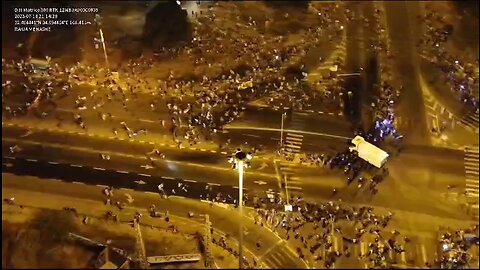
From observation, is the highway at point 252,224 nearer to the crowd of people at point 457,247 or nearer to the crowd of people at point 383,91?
the crowd of people at point 457,247

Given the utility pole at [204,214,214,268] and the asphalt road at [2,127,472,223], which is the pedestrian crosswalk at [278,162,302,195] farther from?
the utility pole at [204,214,214,268]

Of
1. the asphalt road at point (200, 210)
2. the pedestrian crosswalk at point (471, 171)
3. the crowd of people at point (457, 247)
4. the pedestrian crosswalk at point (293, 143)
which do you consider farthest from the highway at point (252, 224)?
the pedestrian crosswalk at point (293, 143)

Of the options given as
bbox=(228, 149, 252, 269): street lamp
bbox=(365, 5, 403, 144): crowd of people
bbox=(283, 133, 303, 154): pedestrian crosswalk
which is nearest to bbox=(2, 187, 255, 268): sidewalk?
bbox=(228, 149, 252, 269): street lamp

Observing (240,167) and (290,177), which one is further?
(290,177)

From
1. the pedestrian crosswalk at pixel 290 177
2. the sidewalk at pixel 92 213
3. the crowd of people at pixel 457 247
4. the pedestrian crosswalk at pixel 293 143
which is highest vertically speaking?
the pedestrian crosswalk at pixel 293 143

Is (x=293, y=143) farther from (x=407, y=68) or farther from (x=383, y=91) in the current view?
(x=407, y=68)

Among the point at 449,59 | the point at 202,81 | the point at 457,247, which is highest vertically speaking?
the point at 449,59

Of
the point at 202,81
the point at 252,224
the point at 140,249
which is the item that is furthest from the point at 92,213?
the point at 202,81
